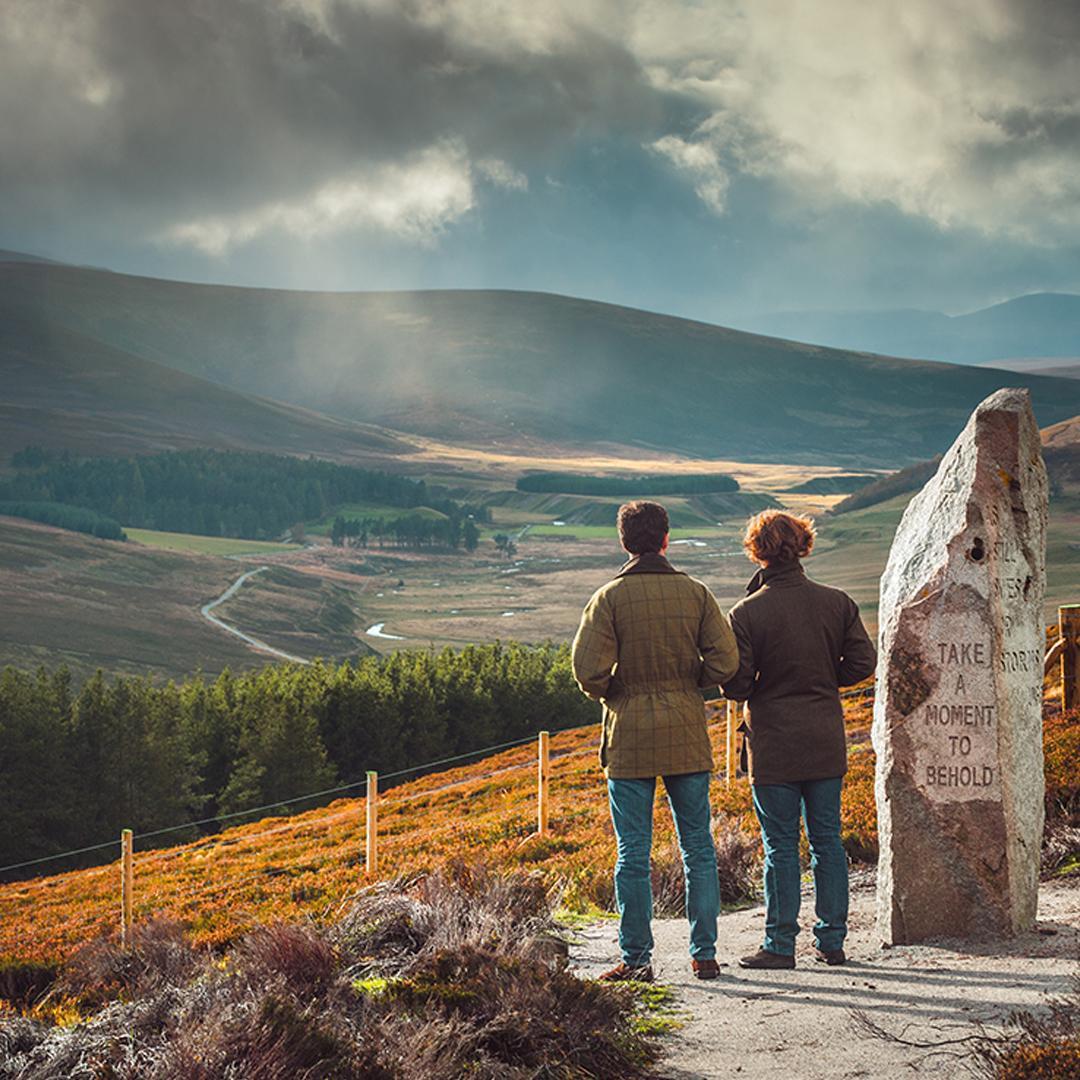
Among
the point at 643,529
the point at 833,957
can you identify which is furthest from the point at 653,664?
the point at 833,957

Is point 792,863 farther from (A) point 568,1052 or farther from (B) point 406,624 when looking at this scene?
(B) point 406,624

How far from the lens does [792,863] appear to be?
7609 mm

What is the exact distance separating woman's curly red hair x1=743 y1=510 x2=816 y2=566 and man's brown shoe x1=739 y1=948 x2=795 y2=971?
2403 mm

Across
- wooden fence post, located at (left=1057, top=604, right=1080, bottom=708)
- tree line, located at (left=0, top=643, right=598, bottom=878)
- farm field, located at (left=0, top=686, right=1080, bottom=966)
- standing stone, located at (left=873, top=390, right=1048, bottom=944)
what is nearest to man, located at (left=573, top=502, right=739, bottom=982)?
standing stone, located at (left=873, top=390, right=1048, bottom=944)

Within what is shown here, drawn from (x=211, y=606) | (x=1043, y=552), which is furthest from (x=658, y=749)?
(x=211, y=606)

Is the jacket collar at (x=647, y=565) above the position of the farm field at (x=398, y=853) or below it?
above

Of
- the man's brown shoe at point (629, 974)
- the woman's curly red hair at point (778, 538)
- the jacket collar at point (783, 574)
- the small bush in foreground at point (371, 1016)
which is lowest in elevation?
the man's brown shoe at point (629, 974)

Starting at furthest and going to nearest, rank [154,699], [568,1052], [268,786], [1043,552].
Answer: [154,699]
[268,786]
[1043,552]
[568,1052]

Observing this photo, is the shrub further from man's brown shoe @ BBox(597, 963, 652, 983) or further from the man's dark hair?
the man's dark hair

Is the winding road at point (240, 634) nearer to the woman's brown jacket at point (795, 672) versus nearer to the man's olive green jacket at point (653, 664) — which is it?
the woman's brown jacket at point (795, 672)

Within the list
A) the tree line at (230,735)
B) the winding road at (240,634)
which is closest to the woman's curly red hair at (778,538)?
the tree line at (230,735)

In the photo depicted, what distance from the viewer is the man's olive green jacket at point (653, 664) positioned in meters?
7.13

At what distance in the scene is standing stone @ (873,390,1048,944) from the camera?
305 inches

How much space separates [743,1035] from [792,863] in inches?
58.5
